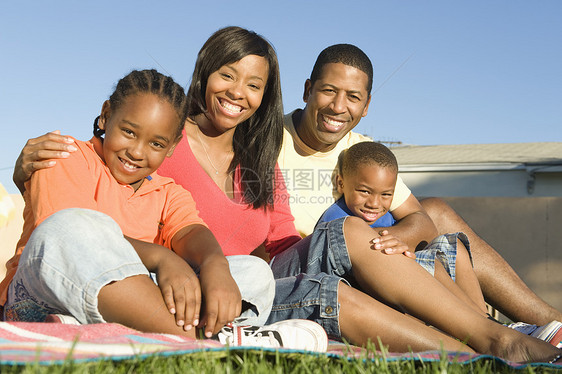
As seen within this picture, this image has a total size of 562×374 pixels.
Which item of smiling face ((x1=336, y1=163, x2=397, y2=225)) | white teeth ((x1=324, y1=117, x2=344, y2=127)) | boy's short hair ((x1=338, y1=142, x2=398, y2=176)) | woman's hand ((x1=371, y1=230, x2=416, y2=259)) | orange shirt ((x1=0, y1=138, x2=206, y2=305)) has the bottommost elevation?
woman's hand ((x1=371, y1=230, x2=416, y2=259))

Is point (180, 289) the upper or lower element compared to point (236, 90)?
lower

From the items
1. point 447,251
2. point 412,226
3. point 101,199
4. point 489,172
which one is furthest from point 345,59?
point 489,172

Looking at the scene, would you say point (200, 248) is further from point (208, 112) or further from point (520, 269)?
point (520, 269)

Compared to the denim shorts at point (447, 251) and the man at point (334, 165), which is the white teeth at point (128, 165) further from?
the denim shorts at point (447, 251)

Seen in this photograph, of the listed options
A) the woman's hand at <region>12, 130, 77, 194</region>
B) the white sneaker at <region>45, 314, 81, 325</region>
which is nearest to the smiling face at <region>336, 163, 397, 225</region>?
the woman's hand at <region>12, 130, 77, 194</region>

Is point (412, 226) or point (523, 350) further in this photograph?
point (412, 226)

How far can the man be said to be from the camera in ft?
9.60

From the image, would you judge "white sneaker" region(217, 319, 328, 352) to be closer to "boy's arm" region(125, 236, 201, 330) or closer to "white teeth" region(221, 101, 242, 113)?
Answer: "boy's arm" region(125, 236, 201, 330)

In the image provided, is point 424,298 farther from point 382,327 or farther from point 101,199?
point 101,199

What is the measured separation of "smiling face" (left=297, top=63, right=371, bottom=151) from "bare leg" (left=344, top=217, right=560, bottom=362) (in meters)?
1.00

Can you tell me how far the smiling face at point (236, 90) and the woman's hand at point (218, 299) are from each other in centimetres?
109

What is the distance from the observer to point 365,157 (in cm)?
297

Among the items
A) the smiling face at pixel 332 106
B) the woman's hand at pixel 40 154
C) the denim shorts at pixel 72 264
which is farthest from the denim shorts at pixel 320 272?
the woman's hand at pixel 40 154

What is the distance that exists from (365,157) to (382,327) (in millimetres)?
1246
